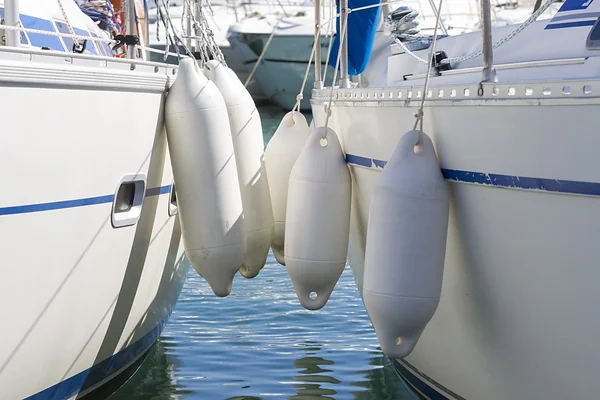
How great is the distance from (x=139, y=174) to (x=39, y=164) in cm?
95

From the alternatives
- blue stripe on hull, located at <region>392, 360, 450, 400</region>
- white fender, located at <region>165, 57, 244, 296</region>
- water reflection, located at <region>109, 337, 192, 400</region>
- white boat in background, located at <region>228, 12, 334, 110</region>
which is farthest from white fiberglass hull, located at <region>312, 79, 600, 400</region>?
white boat in background, located at <region>228, 12, 334, 110</region>

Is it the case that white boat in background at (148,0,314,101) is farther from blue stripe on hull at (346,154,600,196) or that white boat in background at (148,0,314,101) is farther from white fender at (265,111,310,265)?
blue stripe on hull at (346,154,600,196)

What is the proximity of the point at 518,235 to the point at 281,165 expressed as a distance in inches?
103

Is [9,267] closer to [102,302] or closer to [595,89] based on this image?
[102,302]

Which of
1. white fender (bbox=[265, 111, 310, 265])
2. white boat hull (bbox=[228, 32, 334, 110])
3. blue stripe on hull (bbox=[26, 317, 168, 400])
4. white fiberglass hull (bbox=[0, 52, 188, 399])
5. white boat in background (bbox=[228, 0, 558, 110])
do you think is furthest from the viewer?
white boat hull (bbox=[228, 32, 334, 110])

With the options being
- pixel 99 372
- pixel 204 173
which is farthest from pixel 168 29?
pixel 99 372

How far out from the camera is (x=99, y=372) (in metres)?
5.34

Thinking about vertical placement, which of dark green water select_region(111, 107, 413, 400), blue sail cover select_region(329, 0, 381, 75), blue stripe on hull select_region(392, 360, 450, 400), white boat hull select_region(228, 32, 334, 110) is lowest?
white boat hull select_region(228, 32, 334, 110)

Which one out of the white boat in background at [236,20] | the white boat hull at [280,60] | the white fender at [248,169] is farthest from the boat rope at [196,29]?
the white boat in background at [236,20]

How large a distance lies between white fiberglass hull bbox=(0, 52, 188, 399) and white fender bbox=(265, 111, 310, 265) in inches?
30.3

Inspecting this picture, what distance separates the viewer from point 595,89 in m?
3.29

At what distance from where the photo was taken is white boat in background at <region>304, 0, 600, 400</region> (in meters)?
3.45

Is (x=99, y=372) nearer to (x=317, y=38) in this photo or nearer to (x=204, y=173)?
(x=204, y=173)

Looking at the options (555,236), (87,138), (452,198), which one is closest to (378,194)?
(452,198)
